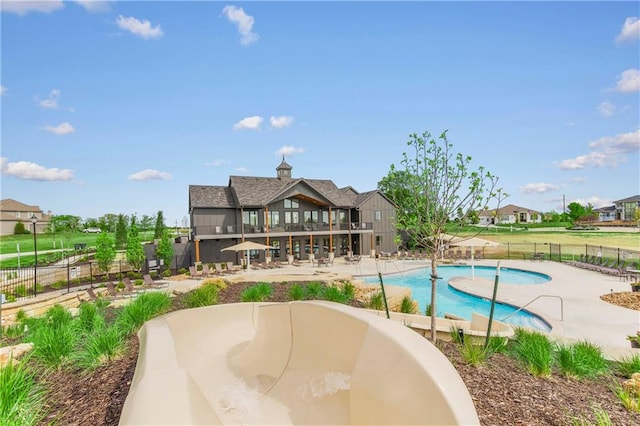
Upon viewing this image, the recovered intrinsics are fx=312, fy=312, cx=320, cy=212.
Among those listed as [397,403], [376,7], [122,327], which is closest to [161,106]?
[376,7]

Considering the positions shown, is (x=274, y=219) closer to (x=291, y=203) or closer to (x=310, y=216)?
(x=291, y=203)

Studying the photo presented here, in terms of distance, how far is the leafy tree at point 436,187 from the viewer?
618cm

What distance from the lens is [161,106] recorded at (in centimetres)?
1540

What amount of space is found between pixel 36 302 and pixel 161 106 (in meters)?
9.78

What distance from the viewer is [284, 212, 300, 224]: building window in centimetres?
2854

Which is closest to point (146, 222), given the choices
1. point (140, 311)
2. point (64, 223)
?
point (64, 223)

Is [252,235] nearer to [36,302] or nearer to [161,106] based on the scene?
[161,106]

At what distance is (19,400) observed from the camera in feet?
9.80

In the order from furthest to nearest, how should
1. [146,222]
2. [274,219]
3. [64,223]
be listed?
1. [146,222]
2. [64,223]
3. [274,219]

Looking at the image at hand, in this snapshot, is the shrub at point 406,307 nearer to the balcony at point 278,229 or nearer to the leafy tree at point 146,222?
the balcony at point 278,229

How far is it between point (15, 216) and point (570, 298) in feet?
272

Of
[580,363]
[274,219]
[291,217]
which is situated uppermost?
[291,217]

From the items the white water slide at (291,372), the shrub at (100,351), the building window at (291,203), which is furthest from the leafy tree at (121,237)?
the white water slide at (291,372)

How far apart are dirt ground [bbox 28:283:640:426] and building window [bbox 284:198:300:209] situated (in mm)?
24164
